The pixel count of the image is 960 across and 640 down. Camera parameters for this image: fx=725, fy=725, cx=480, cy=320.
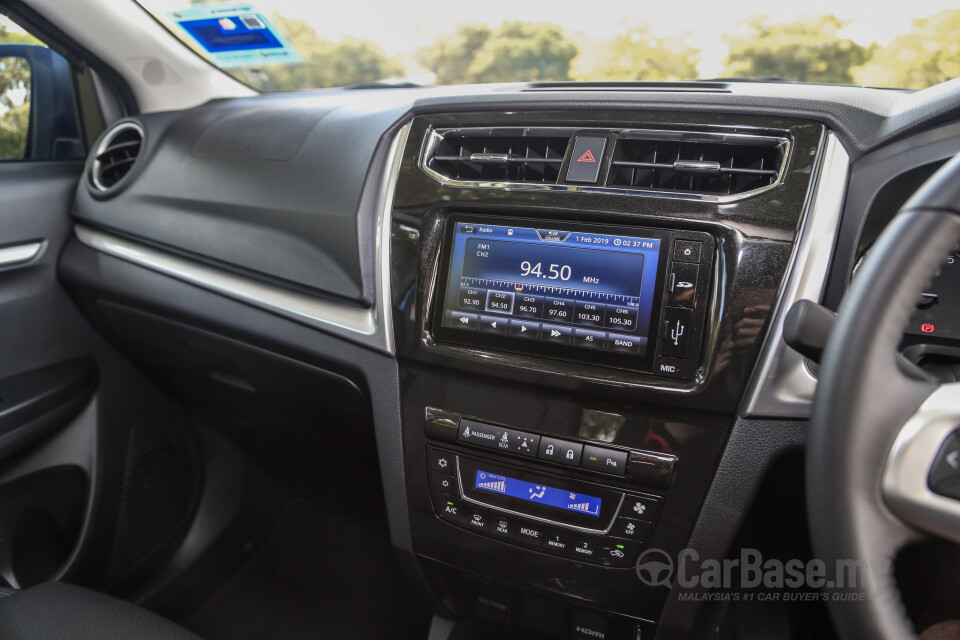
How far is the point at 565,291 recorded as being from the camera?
953 mm

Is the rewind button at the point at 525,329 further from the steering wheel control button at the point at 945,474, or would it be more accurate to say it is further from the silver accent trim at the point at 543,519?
the steering wheel control button at the point at 945,474

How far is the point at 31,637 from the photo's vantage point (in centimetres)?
94

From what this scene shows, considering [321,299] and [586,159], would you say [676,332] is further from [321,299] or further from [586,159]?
[321,299]

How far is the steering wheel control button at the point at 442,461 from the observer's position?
3.64ft

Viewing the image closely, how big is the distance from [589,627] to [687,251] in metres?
0.65

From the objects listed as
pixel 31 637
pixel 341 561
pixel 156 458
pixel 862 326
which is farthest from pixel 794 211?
pixel 156 458

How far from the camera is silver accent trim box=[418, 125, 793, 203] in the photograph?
0.89 meters

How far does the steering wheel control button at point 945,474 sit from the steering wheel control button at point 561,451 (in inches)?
17.9

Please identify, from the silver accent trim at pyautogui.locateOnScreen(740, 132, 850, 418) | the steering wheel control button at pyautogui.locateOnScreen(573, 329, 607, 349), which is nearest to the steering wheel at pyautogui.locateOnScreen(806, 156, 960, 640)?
the silver accent trim at pyautogui.locateOnScreen(740, 132, 850, 418)

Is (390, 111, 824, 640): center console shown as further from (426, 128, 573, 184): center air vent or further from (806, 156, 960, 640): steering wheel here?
(806, 156, 960, 640): steering wheel

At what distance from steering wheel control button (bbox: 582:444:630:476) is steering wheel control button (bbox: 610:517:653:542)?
0.08m

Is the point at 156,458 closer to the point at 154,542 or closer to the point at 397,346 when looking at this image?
the point at 154,542

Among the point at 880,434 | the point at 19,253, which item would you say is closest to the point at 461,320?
the point at 880,434

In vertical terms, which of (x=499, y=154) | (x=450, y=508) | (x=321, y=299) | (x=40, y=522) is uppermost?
(x=499, y=154)
